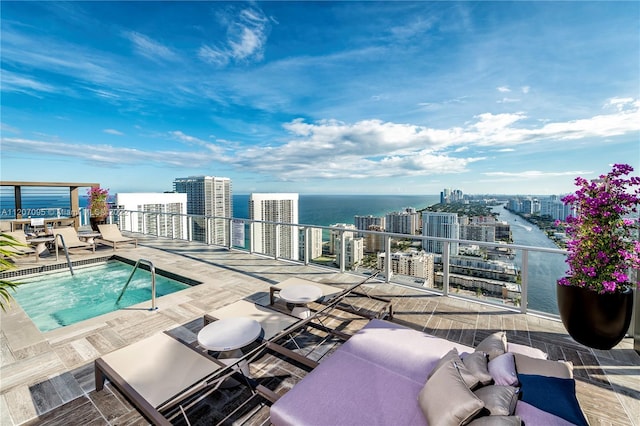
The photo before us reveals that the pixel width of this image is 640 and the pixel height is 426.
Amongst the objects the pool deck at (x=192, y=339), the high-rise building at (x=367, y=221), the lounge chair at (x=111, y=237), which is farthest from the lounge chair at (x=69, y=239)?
the high-rise building at (x=367, y=221)

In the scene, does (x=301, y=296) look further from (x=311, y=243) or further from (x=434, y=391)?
(x=311, y=243)

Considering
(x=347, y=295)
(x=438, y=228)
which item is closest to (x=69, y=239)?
(x=347, y=295)

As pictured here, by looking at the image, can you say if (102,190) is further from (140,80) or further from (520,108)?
(520,108)

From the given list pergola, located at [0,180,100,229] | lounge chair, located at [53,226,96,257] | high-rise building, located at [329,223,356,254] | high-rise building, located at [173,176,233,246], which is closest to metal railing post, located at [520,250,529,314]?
high-rise building, located at [329,223,356,254]

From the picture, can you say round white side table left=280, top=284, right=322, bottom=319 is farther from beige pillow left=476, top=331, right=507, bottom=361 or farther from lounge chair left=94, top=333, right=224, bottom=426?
beige pillow left=476, top=331, right=507, bottom=361

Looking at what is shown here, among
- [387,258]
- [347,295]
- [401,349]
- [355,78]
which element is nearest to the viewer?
[401,349]

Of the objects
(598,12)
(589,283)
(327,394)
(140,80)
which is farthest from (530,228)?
(140,80)

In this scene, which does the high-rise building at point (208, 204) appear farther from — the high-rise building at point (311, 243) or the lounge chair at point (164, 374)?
the lounge chair at point (164, 374)
